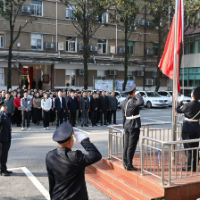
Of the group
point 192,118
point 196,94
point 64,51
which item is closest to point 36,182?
point 192,118

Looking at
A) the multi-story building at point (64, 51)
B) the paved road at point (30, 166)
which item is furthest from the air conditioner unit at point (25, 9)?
the paved road at point (30, 166)

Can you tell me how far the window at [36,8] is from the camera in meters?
28.6

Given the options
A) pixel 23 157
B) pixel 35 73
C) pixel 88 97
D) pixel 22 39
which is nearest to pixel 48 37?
pixel 22 39

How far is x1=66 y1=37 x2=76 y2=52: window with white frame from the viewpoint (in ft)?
101

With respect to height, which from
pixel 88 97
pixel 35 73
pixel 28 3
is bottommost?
pixel 88 97

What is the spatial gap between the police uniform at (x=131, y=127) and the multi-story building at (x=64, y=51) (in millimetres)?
22761

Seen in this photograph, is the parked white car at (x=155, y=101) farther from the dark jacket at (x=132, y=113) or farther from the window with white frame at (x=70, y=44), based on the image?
the dark jacket at (x=132, y=113)

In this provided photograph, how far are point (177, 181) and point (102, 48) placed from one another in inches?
1099

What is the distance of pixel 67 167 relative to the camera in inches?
130

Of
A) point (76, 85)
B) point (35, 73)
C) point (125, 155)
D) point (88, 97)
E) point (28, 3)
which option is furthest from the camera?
point (35, 73)

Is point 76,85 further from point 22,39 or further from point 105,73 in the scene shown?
point 22,39

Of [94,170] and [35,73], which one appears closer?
[94,170]

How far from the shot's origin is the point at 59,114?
1494cm

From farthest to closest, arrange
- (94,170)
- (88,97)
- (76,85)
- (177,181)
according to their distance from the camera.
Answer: (76,85) → (88,97) → (94,170) → (177,181)
